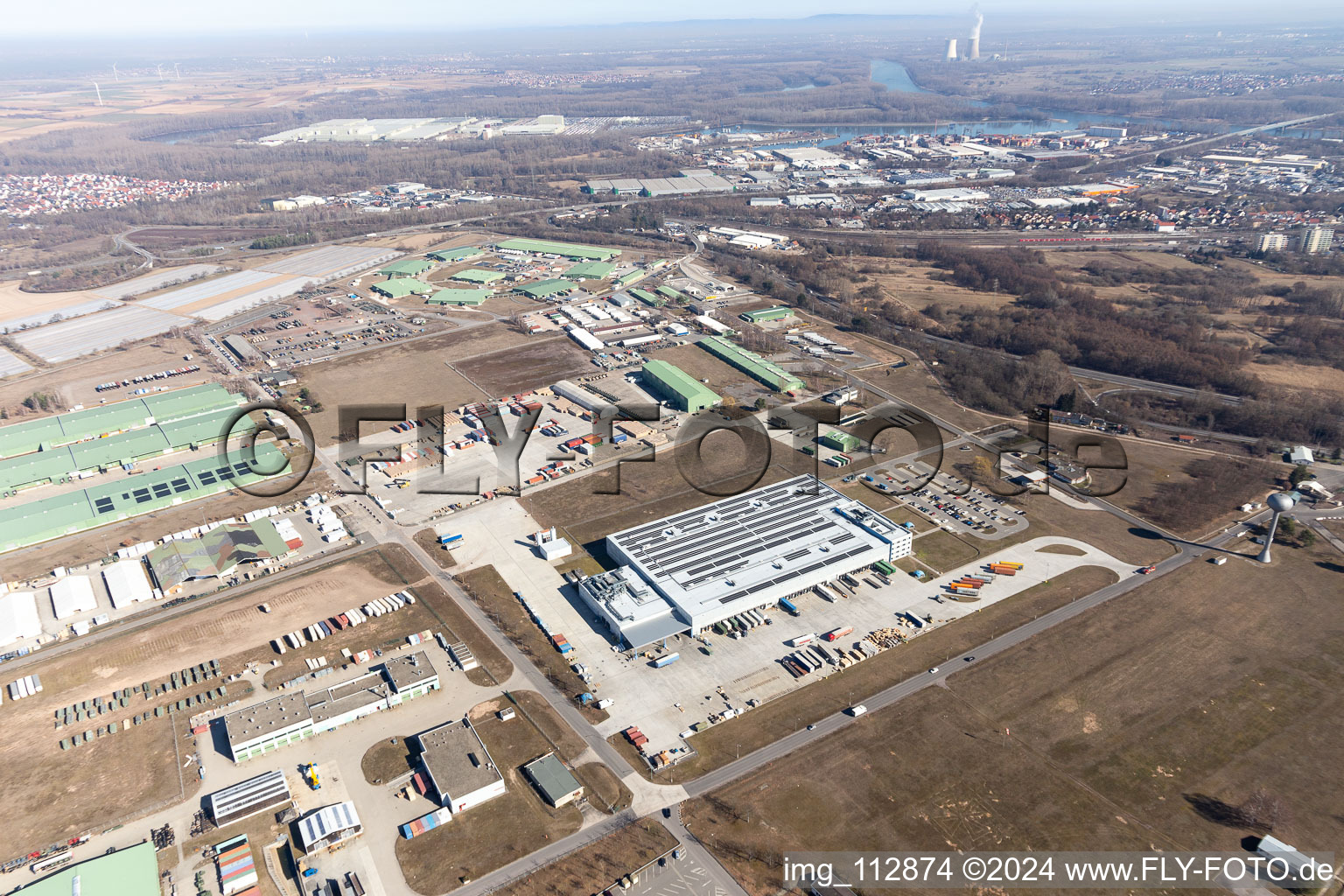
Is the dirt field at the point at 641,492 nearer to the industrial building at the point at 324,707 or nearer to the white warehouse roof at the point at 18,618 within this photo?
the industrial building at the point at 324,707

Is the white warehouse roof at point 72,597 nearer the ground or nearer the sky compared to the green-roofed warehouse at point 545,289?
nearer the ground

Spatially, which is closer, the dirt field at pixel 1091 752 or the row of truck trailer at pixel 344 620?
the dirt field at pixel 1091 752

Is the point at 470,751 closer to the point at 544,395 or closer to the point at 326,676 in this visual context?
the point at 326,676

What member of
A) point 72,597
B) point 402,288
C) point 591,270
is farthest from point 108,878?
point 591,270

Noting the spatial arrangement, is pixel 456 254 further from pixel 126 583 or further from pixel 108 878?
pixel 108 878

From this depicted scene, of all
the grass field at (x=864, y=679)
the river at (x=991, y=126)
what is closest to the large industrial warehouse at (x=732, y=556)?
the grass field at (x=864, y=679)

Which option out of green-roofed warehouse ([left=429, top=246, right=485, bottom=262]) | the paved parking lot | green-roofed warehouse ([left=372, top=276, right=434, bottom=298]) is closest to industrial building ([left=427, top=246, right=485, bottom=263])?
green-roofed warehouse ([left=429, top=246, right=485, bottom=262])

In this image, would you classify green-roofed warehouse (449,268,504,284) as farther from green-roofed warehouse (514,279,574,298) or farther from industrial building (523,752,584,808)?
industrial building (523,752,584,808)
